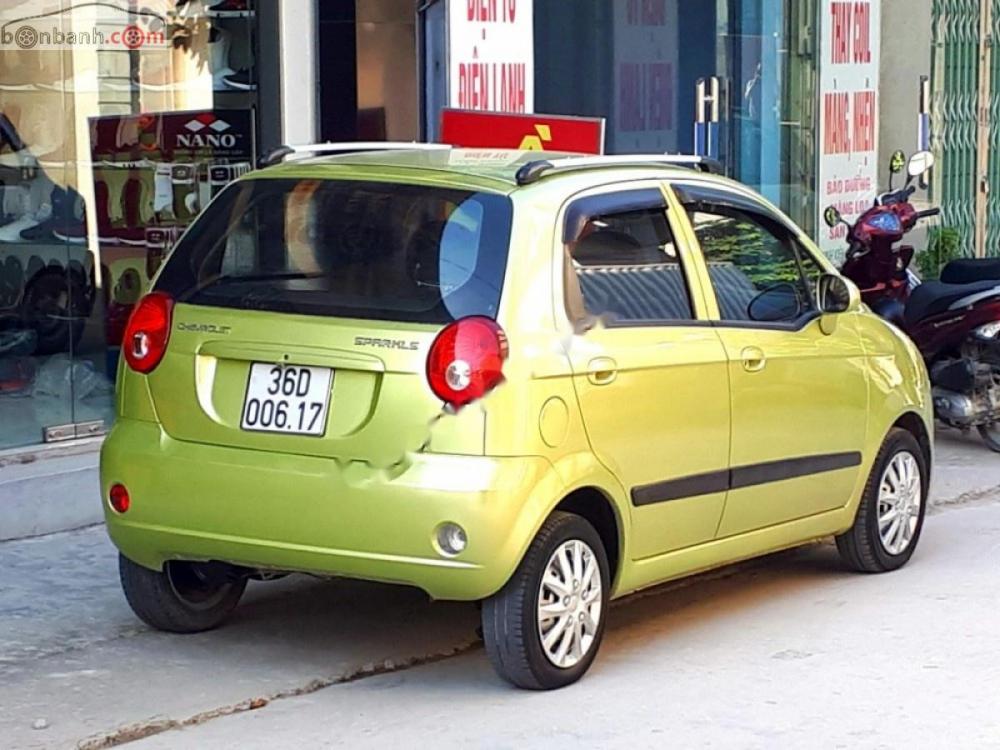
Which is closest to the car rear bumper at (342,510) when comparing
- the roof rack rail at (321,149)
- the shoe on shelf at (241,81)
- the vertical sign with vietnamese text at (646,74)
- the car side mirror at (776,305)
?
the roof rack rail at (321,149)

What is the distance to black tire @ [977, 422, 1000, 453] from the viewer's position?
10.9 metres

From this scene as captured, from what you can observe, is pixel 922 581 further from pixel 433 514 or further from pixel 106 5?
pixel 106 5

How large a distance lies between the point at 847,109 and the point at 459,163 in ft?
27.5

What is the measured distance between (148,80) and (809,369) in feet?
13.2

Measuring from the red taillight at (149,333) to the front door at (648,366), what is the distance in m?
1.34

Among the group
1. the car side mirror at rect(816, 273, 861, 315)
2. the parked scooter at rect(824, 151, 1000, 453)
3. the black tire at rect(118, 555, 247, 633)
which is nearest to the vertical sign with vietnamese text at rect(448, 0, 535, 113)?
the parked scooter at rect(824, 151, 1000, 453)

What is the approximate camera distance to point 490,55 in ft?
33.1

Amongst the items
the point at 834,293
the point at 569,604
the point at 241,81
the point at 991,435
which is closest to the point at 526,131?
the point at 241,81

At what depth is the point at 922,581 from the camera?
25.3ft

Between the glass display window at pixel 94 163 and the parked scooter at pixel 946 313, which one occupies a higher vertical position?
the glass display window at pixel 94 163

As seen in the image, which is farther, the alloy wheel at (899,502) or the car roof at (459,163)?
the alloy wheel at (899,502)

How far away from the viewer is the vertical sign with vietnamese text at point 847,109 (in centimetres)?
1400

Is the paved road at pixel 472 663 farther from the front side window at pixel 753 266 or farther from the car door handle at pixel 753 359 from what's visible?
the front side window at pixel 753 266

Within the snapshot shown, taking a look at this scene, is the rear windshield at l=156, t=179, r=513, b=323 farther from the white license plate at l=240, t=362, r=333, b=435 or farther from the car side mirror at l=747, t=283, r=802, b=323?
the car side mirror at l=747, t=283, r=802, b=323
